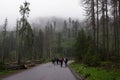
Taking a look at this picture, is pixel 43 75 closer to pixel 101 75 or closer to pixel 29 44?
pixel 101 75

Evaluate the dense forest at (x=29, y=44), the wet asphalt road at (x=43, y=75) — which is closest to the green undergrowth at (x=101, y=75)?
the wet asphalt road at (x=43, y=75)

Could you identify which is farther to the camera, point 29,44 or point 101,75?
point 29,44

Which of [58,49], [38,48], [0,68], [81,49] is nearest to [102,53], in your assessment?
[81,49]

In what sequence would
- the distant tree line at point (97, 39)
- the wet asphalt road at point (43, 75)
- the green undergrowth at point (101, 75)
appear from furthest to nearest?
1. the distant tree line at point (97, 39)
2. the wet asphalt road at point (43, 75)
3. the green undergrowth at point (101, 75)

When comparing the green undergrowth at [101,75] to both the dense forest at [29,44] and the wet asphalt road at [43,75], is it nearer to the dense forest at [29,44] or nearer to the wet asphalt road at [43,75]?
the wet asphalt road at [43,75]

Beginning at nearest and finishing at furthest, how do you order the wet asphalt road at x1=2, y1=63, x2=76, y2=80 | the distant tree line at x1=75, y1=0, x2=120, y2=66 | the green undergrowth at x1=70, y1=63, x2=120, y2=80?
the green undergrowth at x1=70, y1=63, x2=120, y2=80
the wet asphalt road at x1=2, y1=63, x2=76, y2=80
the distant tree line at x1=75, y1=0, x2=120, y2=66

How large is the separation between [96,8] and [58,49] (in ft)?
305

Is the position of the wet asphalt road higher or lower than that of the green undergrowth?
lower

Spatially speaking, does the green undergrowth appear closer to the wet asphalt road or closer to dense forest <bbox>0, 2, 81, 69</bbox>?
the wet asphalt road

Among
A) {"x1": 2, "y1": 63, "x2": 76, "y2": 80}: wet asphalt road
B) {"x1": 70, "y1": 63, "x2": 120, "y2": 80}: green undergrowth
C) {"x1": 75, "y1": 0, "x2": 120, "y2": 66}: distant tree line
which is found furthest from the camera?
{"x1": 75, "y1": 0, "x2": 120, "y2": 66}: distant tree line

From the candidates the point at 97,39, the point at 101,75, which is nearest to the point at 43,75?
the point at 101,75

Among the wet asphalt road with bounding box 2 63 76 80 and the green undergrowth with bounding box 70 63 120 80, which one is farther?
the wet asphalt road with bounding box 2 63 76 80

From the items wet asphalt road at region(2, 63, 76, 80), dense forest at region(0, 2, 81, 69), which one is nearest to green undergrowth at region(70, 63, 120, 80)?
wet asphalt road at region(2, 63, 76, 80)

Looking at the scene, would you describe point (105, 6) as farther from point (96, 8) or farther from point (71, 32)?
point (71, 32)
